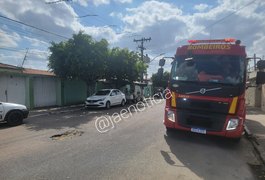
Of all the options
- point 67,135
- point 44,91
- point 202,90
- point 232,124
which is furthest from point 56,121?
point 44,91

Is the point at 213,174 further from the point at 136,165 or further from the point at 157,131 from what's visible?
the point at 157,131

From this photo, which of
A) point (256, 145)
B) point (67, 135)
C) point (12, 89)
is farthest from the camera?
point (12, 89)

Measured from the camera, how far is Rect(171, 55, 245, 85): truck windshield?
25.6 ft

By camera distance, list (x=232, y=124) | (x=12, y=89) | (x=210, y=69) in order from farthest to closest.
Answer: (x=12, y=89) → (x=210, y=69) → (x=232, y=124)

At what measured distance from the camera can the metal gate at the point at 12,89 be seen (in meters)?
17.9

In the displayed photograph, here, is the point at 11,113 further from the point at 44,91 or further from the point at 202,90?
the point at 44,91

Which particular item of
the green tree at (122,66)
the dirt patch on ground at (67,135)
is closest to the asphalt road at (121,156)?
the dirt patch on ground at (67,135)

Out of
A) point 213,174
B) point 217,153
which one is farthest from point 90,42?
point 213,174

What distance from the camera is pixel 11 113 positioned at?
38.7 ft

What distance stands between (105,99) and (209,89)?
13040 millimetres

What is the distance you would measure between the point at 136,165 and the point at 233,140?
4.17 meters

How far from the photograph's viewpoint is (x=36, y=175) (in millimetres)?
5270

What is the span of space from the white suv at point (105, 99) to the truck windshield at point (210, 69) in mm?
11723

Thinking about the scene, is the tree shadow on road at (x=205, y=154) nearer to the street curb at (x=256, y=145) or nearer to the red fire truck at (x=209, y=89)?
the street curb at (x=256, y=145)
